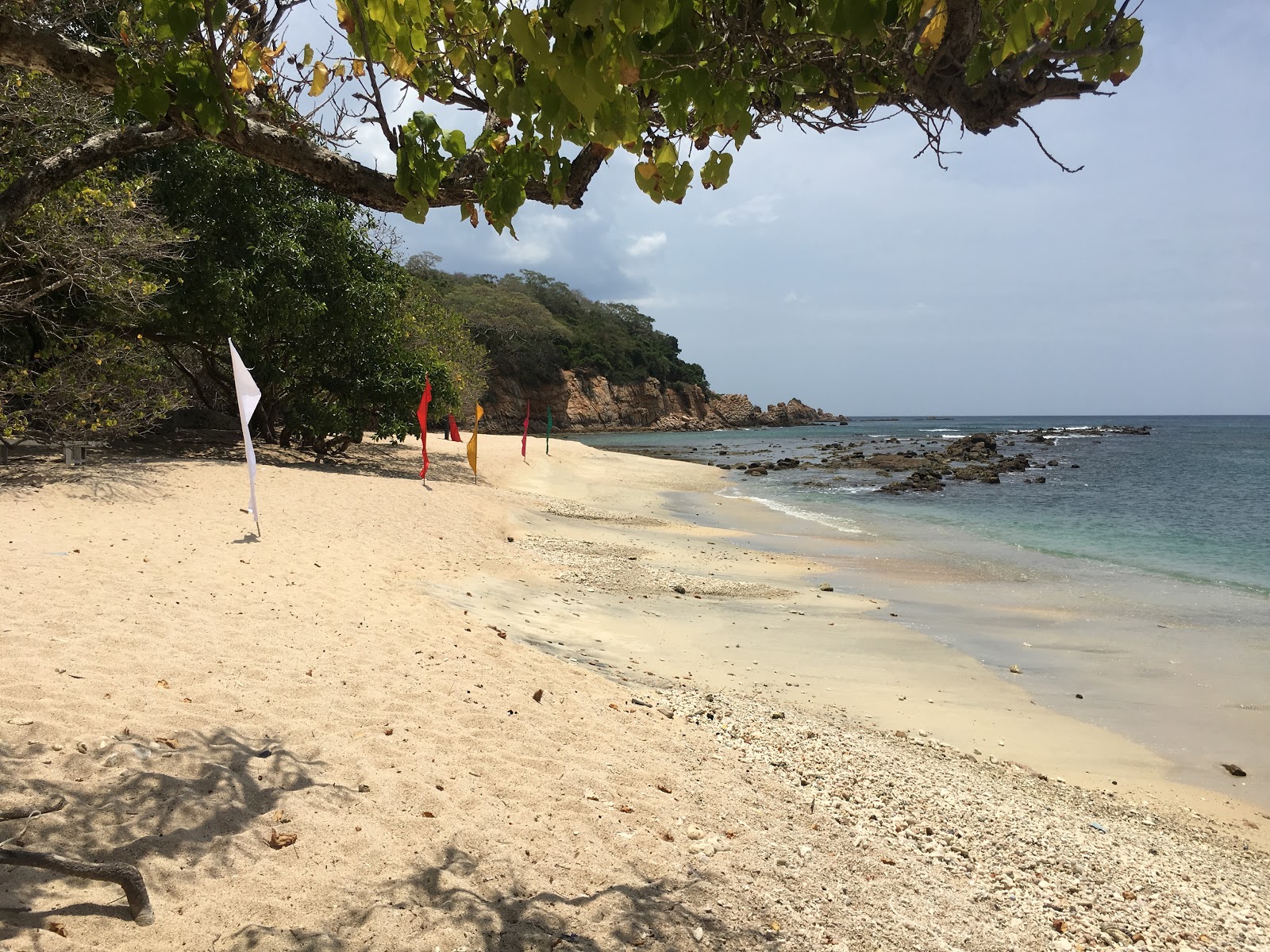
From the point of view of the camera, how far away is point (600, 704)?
523 centimetres

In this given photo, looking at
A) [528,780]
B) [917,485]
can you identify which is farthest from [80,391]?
[917,485]

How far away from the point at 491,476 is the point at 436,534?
9.75 m

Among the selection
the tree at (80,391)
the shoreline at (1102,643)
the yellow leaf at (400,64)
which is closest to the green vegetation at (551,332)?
the tree at (80,391)

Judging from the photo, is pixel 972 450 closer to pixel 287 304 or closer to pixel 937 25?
pixel 287 304

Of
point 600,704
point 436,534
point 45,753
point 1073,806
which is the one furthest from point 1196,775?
point 436,534

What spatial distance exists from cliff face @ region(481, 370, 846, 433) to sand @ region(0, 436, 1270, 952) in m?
53.3

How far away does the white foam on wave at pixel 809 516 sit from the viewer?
696 inches

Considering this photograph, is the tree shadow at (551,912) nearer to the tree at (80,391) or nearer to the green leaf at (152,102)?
the green leaf at (152,102)

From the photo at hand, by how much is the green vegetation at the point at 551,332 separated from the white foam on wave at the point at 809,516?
33.3 m

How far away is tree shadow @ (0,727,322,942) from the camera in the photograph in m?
2.69

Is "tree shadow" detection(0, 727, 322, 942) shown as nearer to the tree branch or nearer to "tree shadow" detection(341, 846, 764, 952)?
"tree shadow" detection(341, 846, 764, 952)

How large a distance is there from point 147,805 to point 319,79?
3452mm

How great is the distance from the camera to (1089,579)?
502 inches

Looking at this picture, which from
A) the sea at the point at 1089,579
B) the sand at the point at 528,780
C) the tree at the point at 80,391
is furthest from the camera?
the tree at the point at 80,391
